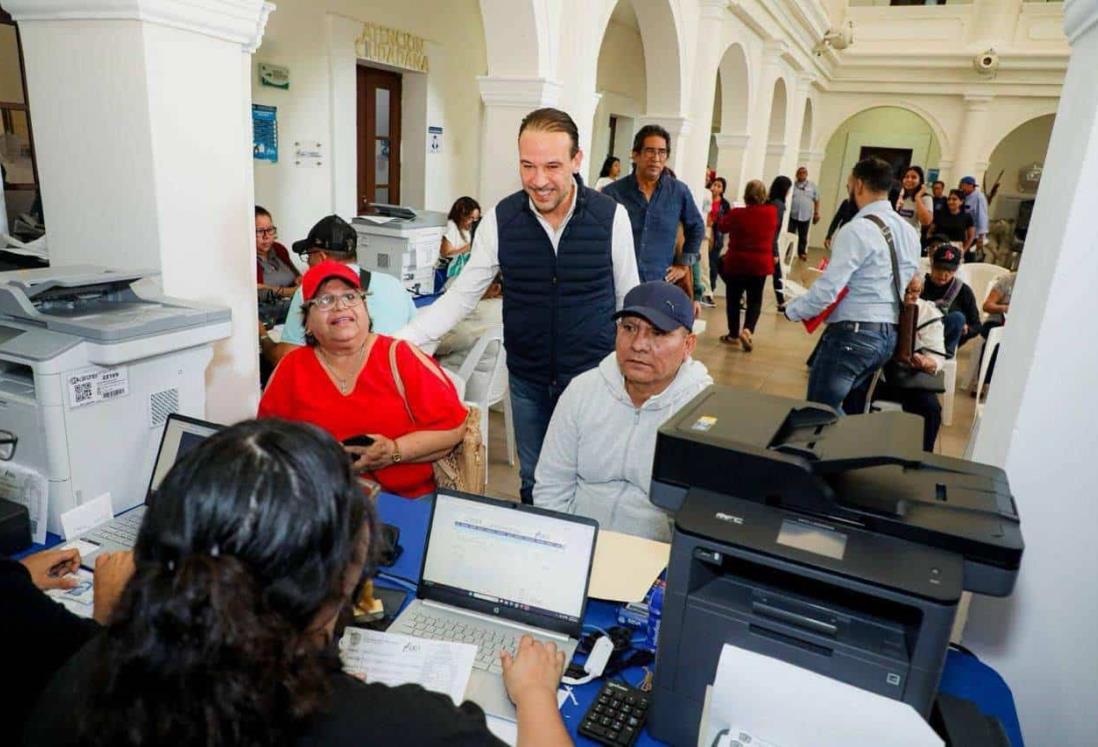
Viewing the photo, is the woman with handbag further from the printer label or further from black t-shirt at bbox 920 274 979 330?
the printer label

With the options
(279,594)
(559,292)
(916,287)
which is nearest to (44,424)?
(279,594)

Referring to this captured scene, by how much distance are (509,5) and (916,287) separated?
2.62 metres

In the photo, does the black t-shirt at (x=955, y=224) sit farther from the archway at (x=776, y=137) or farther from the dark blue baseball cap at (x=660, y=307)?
the dark blue baseball cap at (x=660, y=307)

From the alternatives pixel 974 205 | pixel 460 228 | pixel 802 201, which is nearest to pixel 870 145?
pixel 802 201

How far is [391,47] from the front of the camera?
20.1 ft

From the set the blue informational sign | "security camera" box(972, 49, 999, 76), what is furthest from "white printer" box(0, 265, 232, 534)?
"security camera" box(972, 49, 999, 76)

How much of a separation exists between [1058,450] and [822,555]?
2.69 feet

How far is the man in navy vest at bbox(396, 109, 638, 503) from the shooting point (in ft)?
7.32

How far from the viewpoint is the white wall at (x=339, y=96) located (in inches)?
207

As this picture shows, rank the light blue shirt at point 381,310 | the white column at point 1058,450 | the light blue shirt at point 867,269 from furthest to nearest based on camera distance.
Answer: the light blue shirt at point 867,269, the light blue shirt at point 381,310, the white column at point 1058,450

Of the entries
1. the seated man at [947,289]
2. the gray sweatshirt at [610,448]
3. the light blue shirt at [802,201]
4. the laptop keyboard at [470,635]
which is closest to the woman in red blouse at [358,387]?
the gray sweatshirt at [610,448]

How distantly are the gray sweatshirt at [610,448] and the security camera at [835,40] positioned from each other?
36.3 ft

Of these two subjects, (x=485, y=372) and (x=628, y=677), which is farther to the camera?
(x=485, y=372)

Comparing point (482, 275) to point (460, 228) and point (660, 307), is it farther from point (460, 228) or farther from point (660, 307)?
point (460, 228)
